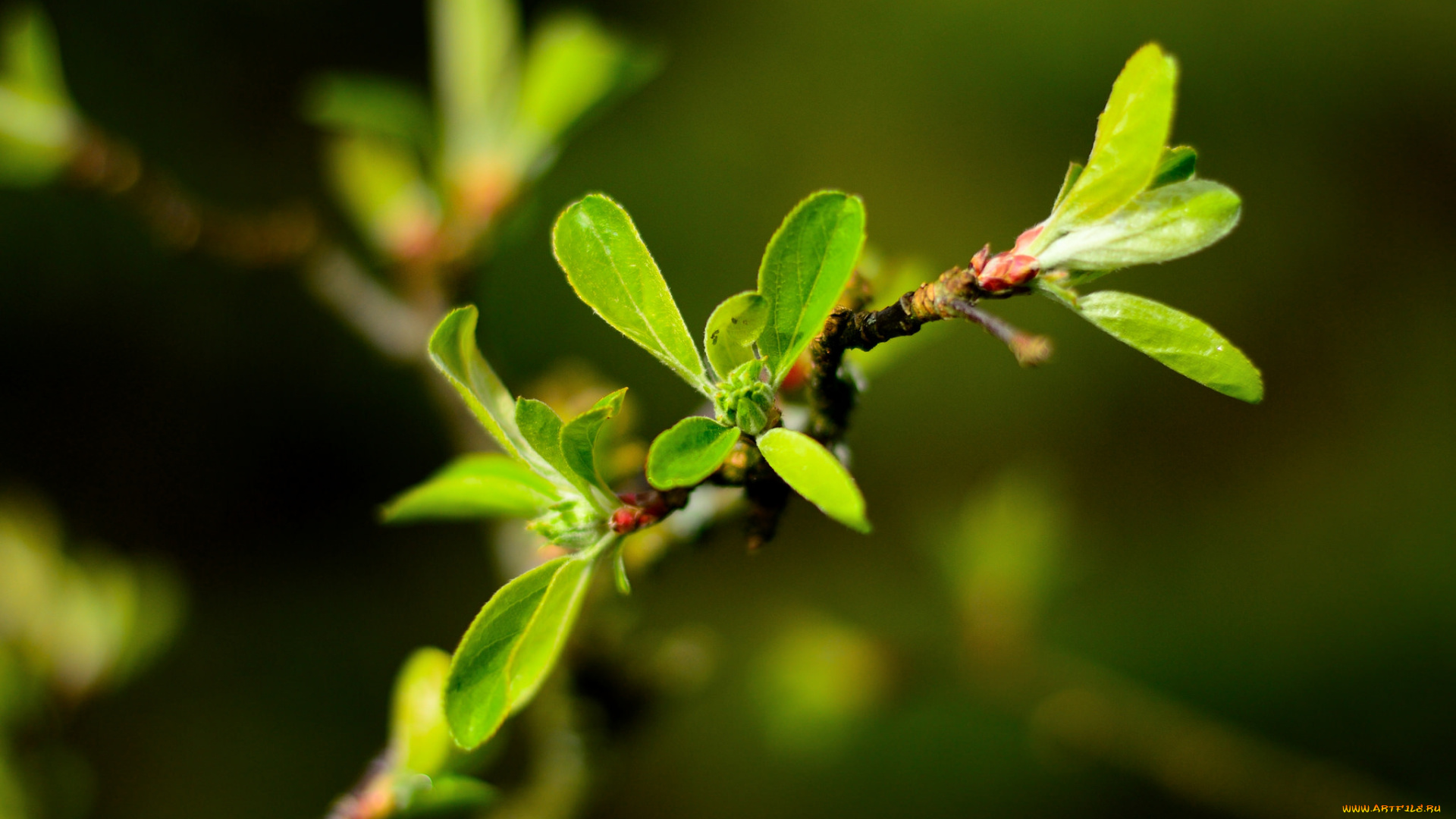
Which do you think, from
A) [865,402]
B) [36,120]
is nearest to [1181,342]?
[36,120]

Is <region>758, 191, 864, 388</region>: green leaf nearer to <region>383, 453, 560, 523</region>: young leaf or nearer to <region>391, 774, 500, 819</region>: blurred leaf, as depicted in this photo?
<region>383, 453, 560, 523</region>: young leaf

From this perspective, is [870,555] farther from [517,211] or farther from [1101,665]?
[517,211]

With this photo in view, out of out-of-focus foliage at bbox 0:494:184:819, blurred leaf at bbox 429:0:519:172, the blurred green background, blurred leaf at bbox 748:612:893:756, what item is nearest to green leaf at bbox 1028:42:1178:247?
blurred leaf at bbox 429:0:519:172

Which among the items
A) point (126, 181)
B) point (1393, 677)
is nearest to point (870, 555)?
point (1393, 677)

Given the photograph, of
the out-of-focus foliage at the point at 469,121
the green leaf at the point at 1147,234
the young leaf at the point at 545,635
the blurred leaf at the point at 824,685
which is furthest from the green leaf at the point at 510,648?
the blurred leaf at the point at 824,685

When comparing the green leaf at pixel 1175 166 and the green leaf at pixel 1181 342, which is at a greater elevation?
the green leaf at pixel 1175 166

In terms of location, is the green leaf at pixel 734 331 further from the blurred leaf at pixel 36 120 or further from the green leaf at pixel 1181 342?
the blurred leaf at pixel 36 120
